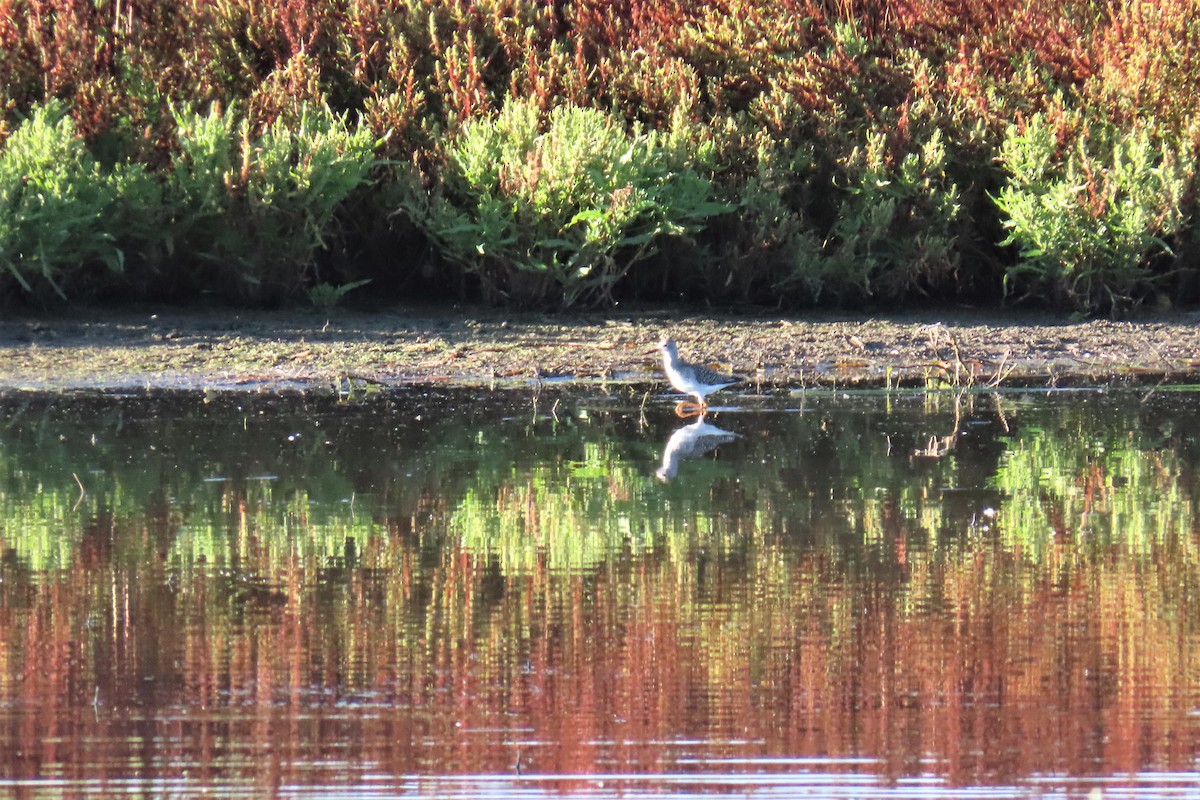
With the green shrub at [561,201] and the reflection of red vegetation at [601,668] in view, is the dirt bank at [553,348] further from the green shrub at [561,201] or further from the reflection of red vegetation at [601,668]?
the reflection of red vegetation at [601,668]

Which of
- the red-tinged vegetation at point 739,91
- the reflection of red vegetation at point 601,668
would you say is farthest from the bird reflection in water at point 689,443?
the red-tinged vegetation at point 739,91

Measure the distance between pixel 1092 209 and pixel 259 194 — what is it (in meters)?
6.02

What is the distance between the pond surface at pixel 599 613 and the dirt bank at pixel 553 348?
197 cm

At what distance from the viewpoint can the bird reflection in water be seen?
26.8 ft

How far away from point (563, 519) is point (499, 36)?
7.93 metres

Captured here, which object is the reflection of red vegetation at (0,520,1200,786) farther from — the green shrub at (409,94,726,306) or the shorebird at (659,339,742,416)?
the green shrub at (409,94,726,306)

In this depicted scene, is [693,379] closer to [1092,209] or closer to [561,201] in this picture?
[561,201]

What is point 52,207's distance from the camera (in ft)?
40.3

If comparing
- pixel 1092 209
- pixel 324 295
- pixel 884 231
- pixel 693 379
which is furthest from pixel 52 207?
pixel 1092 209

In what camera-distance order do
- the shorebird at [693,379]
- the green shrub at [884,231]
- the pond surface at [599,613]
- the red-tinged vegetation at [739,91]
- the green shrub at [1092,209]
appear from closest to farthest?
the pond surface at [599,613], the shorebird at [693,379], the green shrub at [1092,209], the green shrub at [884,231], the red-tinged vegetation at [739,91]

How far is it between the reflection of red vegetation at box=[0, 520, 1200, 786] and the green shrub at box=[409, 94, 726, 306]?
6904 millimetres

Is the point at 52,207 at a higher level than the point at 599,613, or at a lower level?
higher

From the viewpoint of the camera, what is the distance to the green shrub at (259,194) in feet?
42.2

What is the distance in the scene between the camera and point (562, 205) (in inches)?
512
